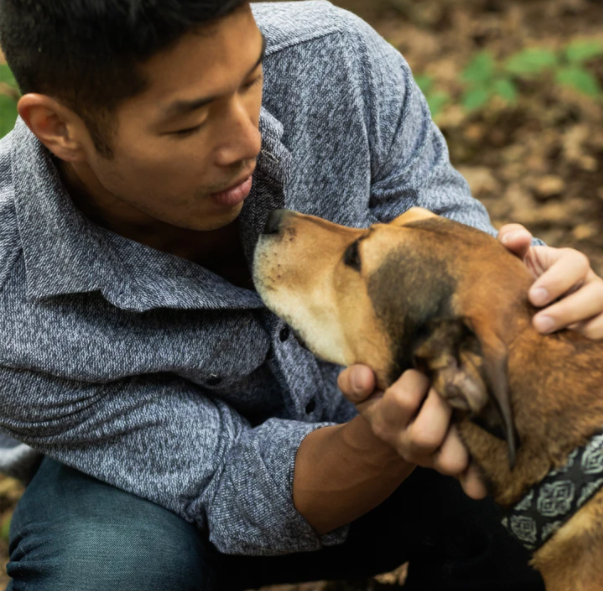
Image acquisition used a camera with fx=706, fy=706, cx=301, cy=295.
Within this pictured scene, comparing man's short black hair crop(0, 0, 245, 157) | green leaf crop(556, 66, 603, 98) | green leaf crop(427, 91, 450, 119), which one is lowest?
green leaf crop(427, 91, 450, 119)

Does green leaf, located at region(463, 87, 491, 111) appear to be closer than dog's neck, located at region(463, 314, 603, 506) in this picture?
No

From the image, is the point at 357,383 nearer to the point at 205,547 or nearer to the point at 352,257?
the point at 352,257

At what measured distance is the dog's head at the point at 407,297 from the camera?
5.90 feet

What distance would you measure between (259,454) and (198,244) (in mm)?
783

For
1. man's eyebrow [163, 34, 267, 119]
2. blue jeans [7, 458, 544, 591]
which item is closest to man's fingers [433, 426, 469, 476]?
blue jeans [7, 458, 544, 591]

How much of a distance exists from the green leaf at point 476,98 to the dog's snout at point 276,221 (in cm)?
332

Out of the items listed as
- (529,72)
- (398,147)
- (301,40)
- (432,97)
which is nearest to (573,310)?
(398,147)

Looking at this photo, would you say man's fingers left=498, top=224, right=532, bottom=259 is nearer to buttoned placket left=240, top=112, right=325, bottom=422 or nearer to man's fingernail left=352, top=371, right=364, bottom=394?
man's fingernail left=352, top=371, right=364, bottom=394

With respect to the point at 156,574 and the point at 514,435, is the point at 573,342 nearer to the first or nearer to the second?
the point at 514,435

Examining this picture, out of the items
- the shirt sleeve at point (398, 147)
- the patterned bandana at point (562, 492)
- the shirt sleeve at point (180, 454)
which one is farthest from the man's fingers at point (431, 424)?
the shirt sleeve at point (398, 147)

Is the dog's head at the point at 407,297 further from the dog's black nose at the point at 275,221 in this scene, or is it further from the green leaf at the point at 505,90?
the green leaf at the point at 505,90

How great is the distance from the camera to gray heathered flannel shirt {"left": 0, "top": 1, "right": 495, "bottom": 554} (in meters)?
2.20

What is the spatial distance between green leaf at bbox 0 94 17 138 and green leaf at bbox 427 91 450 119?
2858mm

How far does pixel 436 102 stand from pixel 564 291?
360 cm
